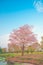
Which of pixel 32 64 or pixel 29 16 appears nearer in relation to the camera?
pixel 32 64

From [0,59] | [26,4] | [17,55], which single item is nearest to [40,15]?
[26,4]

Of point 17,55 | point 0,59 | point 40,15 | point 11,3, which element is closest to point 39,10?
point 40,15

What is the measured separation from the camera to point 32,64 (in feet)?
8.75

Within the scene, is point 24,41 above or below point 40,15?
below

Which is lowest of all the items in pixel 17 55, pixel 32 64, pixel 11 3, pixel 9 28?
pixel 32 64

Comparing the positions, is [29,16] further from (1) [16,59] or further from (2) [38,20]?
(1) [16,59]

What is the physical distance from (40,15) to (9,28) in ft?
1.94

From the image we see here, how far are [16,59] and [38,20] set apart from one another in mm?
763

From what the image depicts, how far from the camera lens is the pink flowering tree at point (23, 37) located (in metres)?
2.80

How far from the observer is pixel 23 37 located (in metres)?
2.82

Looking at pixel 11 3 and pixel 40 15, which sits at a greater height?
pixel 11 3

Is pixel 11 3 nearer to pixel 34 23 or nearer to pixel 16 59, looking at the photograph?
pixel 34 23

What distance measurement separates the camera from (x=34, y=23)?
286cm

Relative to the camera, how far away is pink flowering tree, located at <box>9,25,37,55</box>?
9.18 feet
